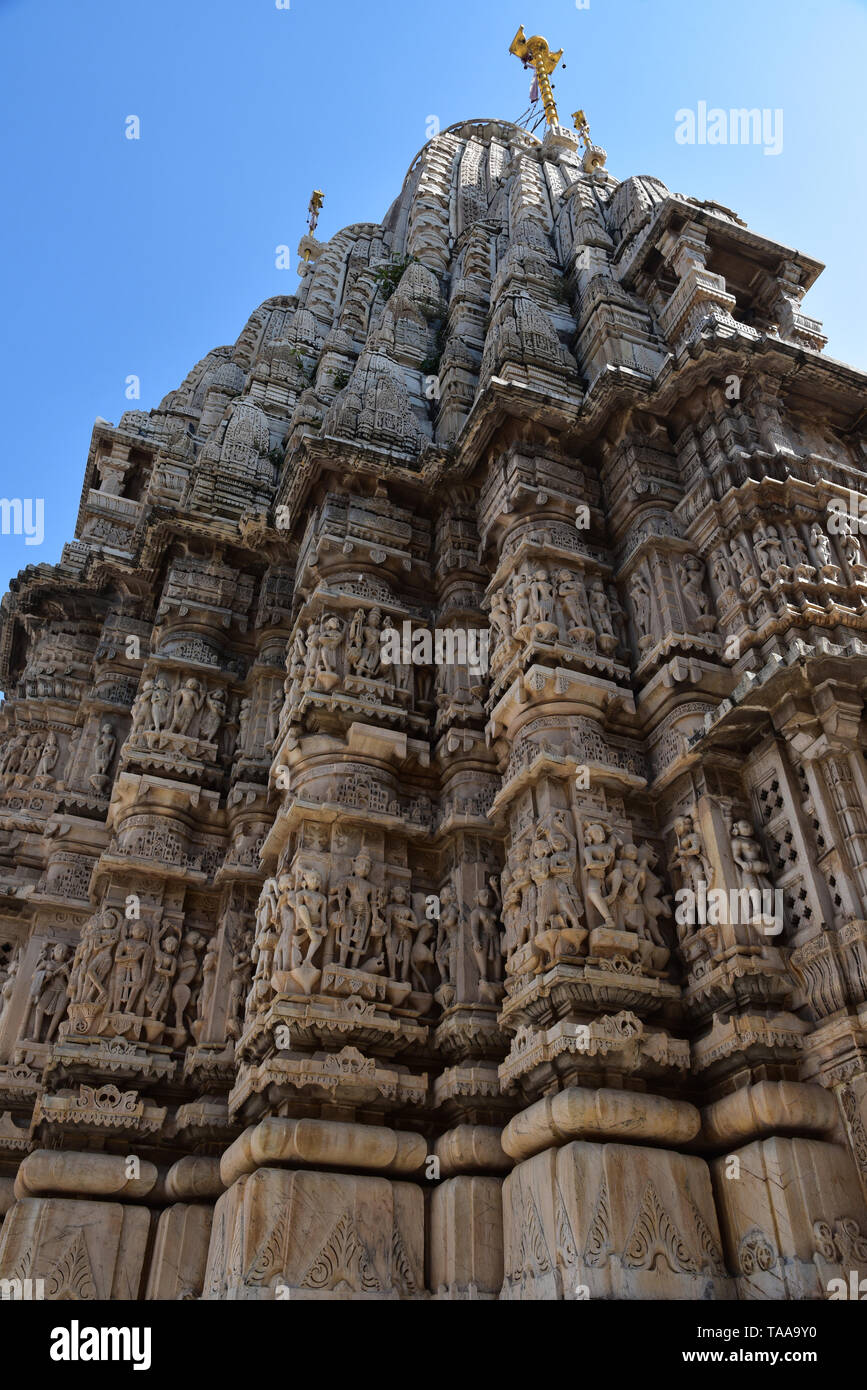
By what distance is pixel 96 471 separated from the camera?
2467cm

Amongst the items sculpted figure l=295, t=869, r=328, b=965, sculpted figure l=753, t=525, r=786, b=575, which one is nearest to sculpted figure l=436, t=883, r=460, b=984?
sculpted figure l=295, t=869, r=328, b=965

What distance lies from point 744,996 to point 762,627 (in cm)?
363

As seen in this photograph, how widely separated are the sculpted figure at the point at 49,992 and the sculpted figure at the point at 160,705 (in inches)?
145

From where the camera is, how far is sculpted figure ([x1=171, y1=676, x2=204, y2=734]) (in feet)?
47.1

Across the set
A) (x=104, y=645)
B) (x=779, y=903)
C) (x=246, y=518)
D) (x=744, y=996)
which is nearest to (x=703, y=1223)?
(x=744, y=996)

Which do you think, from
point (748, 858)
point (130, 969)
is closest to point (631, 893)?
point (748, 858)

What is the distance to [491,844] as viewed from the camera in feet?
35.4

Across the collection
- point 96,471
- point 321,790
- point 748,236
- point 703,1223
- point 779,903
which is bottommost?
point 703,1223

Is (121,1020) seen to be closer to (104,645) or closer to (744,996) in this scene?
(744,996)

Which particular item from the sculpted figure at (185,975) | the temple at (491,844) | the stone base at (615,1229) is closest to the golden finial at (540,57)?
the temple at (491,844)

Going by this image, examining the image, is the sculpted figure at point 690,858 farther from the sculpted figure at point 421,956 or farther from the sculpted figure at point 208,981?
the sculpted figure at point 208,981

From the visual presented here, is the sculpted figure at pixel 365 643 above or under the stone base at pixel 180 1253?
above

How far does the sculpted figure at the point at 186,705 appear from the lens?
14.4 m

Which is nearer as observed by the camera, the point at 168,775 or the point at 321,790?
the point at 321,790
